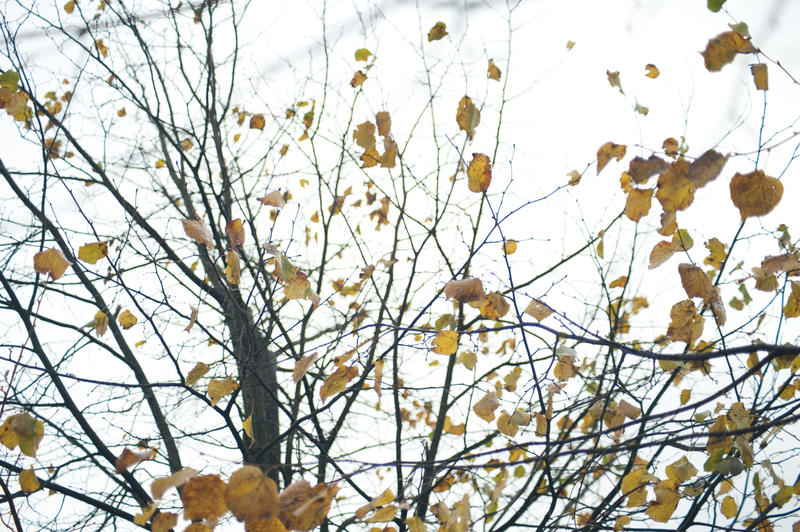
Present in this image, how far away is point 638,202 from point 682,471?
957 mm

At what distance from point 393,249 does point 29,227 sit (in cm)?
192

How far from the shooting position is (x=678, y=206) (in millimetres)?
1392

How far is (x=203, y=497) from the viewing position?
1273 millimetres

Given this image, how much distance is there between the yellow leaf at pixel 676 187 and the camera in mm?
1331

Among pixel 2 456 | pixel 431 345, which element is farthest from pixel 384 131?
pixel 2 456

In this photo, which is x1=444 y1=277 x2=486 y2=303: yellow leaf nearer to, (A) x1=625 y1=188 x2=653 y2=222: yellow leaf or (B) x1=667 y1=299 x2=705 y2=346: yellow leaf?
(A) x1=625 y1=188 x2=653 y2=222: yellow leaf

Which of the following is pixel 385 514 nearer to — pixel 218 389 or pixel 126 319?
pixel 218 389

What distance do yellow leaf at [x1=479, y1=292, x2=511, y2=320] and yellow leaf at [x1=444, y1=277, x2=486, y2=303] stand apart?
45cm

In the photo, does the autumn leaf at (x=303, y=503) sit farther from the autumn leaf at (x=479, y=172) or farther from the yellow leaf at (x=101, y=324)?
the yellow leaf at (x=101, y=324)

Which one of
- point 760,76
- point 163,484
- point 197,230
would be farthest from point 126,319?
point 760,76

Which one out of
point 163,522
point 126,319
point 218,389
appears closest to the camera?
point 163,522

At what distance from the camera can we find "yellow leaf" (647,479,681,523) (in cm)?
189

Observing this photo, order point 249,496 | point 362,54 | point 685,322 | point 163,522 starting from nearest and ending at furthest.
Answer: point 249,496 < point 163,522 < point 685,322 < point 362,54

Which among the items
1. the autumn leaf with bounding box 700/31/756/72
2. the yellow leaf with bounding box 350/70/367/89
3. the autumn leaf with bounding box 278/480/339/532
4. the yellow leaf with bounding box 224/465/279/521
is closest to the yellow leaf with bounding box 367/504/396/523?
the autumn leaf with bounding box 278/480/339/532
